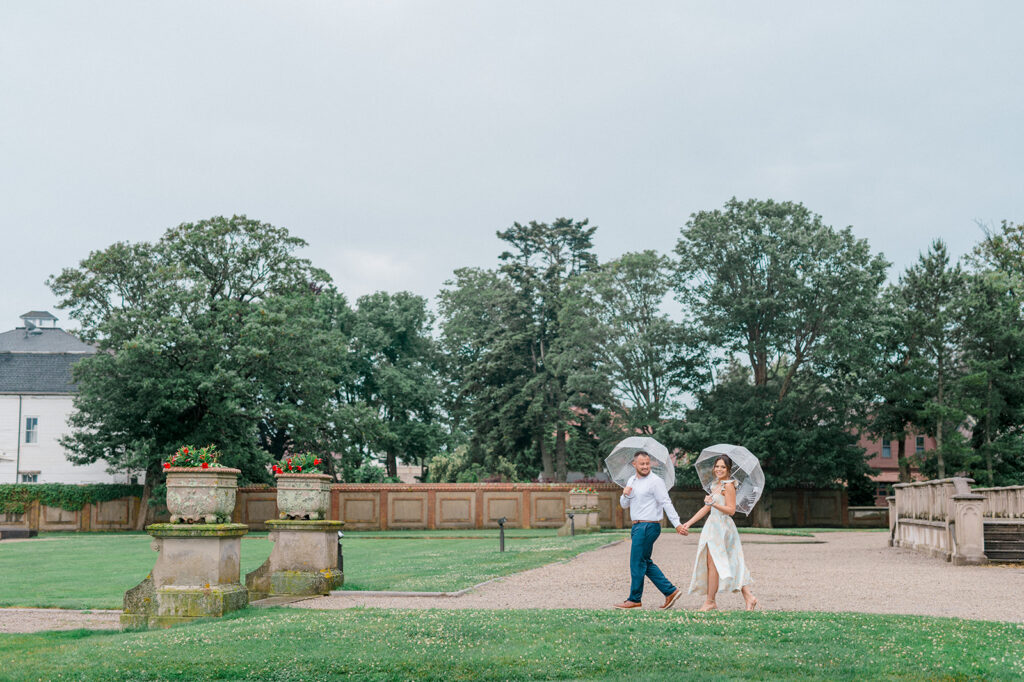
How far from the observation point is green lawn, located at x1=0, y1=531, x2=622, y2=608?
47.4 ft

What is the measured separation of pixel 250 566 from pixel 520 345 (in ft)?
114

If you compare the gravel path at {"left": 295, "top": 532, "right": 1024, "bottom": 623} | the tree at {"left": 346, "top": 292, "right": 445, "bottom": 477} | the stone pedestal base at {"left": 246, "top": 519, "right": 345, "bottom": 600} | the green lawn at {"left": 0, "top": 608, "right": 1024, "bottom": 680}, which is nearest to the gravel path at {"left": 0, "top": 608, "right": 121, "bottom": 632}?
the green lawn at {"left": 0, "top": 608, "right": 1024, "bottom": 680}

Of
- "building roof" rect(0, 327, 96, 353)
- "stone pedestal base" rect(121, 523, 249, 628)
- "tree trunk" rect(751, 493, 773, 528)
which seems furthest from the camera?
"building roof" rect(0, 327, 96, 353)

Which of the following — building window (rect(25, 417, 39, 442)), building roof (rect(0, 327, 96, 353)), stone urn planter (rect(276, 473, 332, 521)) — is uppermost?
building roof (rect(0, 327, 96, 353))

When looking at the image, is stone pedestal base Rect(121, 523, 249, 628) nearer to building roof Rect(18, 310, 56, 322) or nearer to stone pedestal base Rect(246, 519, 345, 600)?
stone pedestal base Rect(246, 519, 345, 600)

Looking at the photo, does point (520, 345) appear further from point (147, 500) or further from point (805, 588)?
point (805, 588)

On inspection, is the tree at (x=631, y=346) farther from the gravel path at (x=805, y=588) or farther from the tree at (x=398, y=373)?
the gravel path at (x=805, y=588)

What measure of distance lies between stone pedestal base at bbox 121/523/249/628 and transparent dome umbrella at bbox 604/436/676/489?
4338 millimetres

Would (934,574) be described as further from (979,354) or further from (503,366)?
(503,366)

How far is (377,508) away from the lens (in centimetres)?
4156

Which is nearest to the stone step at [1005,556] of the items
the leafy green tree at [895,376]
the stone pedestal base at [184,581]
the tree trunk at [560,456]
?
the stone pedestal base at [184,581]

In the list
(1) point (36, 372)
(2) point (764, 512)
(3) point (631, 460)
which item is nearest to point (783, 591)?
(3) point (631, 460)

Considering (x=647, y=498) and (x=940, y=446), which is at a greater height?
(x=940, y=446)

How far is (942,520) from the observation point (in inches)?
836
